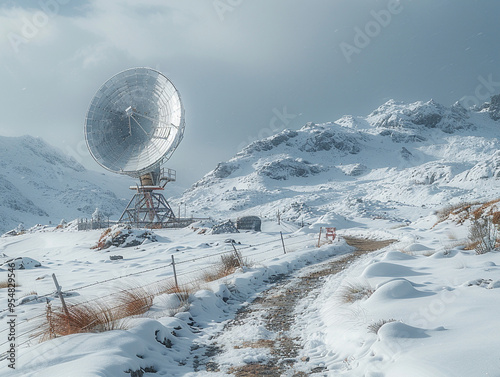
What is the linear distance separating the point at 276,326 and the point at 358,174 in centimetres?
14510

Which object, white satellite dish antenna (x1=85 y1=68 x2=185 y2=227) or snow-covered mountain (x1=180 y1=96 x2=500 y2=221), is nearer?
white satellite dish antenna (x1=85 y1=68 x2=185 y2=227)

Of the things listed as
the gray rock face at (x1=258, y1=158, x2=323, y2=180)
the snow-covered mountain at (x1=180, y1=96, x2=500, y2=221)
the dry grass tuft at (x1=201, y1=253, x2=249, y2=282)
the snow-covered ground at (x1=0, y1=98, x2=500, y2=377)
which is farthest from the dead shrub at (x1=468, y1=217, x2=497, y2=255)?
the gray rock face at (x1=258, y1=158, x2=323, y2=180)

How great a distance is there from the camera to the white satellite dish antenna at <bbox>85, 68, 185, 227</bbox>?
34375 mm

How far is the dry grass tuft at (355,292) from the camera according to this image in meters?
7.78

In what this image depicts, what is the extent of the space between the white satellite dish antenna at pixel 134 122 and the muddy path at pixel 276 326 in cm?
2517

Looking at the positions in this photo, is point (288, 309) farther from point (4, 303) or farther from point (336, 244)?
point (336, 244)

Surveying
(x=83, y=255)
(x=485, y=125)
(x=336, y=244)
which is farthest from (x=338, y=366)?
(x=485, y=125)

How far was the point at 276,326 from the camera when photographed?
7395 millimetres

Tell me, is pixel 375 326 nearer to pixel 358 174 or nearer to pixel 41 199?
pixel 358 174

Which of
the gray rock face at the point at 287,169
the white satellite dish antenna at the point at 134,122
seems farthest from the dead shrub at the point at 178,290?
the gray rock face at the point at 287,169

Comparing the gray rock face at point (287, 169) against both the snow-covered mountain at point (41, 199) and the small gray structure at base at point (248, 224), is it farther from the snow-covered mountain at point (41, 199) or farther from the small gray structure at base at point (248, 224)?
the small gray structure at base at point (248, 224)

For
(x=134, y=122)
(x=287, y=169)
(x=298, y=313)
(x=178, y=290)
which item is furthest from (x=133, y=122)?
(x=287, y=169)

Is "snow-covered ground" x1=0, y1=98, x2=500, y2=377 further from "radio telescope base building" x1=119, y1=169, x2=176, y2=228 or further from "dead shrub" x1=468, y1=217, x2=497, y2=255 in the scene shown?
"radio telescope base building" x1=119, y1=169, x2=176, y2=228

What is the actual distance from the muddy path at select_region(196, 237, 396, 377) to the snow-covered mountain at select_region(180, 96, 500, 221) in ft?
152
